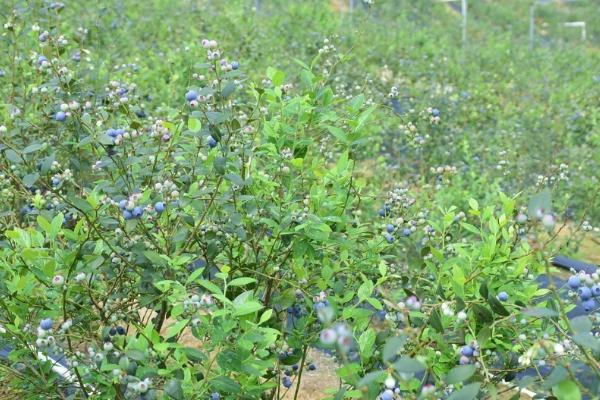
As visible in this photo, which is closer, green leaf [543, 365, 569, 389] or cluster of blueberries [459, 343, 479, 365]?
green leaf [543, 365, 569, 389]

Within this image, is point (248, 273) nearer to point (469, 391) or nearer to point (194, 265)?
point (194, 265)

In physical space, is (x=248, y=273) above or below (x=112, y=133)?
below

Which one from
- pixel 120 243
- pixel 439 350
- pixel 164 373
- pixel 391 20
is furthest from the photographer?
pixel 391 20

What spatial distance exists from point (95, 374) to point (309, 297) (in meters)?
0.61

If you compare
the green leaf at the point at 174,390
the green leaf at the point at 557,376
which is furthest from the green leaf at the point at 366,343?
the green leaf at the point at 557,376

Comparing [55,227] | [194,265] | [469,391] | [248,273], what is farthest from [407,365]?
[194,265]

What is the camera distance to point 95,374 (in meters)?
1.86

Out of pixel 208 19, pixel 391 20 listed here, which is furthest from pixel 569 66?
pixel 208 19

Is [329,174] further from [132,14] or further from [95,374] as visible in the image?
[132,14]

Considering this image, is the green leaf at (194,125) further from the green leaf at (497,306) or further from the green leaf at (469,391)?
the green leaf at (469,391)

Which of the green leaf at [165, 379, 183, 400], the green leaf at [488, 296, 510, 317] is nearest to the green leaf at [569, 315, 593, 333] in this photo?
the green leaf at [488, 296, 510, 317]

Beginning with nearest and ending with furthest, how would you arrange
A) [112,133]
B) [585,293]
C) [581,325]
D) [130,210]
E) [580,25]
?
[581,325], [585,293], [130,210], [112,133], [580,25]

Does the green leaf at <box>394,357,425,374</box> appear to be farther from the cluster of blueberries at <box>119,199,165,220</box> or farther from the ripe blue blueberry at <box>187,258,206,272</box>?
the ripe blue blueberry at <box>187,258,206,272</box>

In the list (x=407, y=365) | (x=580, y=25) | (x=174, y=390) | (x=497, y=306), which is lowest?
(x=580, y=25)
